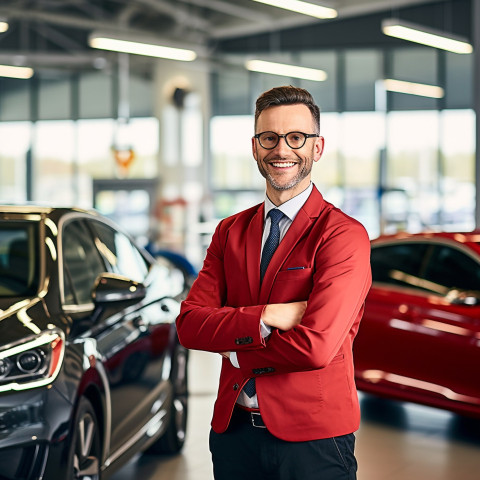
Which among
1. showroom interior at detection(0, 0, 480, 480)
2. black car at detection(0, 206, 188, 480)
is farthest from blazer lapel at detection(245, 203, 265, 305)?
showroom interior at detection(0, 0, 480, 480)

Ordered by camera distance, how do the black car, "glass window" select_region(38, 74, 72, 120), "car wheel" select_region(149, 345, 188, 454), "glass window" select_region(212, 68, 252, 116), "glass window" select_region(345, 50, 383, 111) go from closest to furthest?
the black car < "car wheel" select_region(149, 345, 188, 454) < "glass window" select_region(345, 50, 383, 111) < "glass window" select_region(212, 68, 252, 116) < "glass window" select_region(38, 74, 72, 120)

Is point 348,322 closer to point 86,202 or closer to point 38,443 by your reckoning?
point 38,443

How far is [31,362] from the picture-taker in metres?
3.24

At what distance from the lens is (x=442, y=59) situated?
63.8 ft

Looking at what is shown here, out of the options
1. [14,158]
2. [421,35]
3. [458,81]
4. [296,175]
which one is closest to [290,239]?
[296,175]

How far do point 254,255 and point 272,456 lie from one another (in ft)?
1.71

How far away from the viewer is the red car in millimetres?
5484

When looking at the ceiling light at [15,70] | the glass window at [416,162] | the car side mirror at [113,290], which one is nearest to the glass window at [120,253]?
the car side mirror at [113,290]

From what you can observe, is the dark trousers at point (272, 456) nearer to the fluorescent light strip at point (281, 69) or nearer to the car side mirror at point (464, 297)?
the car side mirror at point (464, 297)

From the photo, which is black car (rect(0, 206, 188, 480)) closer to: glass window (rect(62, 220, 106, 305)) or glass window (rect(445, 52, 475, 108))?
glass window (rect(62, 220, 106, 305))

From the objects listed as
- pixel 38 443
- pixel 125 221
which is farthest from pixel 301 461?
pixel 125 221

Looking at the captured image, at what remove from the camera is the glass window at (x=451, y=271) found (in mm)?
5676

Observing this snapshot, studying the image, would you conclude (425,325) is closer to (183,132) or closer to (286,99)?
(286,99)

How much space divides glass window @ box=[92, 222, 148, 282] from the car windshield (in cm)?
43
